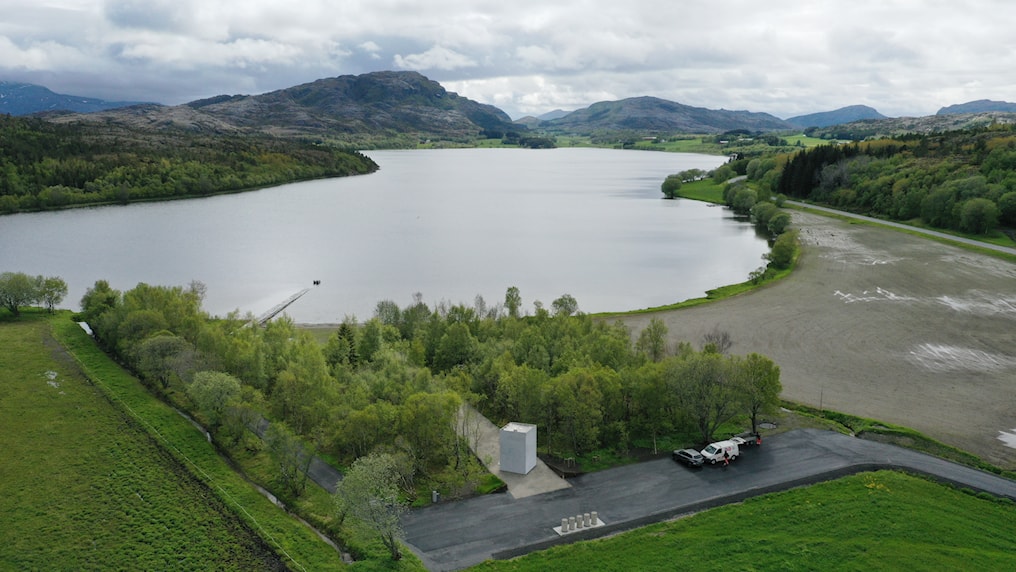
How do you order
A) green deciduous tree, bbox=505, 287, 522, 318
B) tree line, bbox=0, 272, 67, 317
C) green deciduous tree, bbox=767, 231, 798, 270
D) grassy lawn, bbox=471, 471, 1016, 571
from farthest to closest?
1. green deciduous tree, bbox=767, 231, 798, 270
2. tree line, bbox=0, 272, 67, 317
3. green deciduous tree, bbox=505, 287, 522, 318
4. grassy lawn, bbox=471, 471, 1016, 571

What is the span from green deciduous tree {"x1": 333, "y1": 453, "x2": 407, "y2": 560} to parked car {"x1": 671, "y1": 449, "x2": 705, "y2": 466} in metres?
11.7

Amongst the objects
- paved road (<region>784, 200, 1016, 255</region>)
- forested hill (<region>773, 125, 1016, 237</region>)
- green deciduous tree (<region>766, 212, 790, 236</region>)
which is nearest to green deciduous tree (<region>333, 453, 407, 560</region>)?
paved road (<region>784, 200, 1016, 255</region>)

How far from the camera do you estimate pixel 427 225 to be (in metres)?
96.8

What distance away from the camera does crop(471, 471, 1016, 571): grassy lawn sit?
18.2m

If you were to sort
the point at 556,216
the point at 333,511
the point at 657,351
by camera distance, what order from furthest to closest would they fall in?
the point at 556,216
the point at 657,351
the point at 333,511

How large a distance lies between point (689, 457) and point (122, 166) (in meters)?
141

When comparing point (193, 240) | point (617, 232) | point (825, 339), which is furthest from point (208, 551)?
point (617, 232)

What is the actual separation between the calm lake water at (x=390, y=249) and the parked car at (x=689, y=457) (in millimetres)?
28049

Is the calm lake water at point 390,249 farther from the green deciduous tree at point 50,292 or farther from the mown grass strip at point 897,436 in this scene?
the mown grass strip at point 897,436

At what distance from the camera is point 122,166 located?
426 feet

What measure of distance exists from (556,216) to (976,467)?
8660cm

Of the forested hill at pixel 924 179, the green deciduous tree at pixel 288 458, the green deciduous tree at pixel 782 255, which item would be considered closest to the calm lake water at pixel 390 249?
the green deciduous tree at pixel 782 255

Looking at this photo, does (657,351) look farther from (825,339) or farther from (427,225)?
(427,225)

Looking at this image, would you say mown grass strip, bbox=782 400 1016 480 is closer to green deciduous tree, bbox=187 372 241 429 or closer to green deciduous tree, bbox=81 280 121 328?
green deciduous tree, bbox=187 372 241 429
